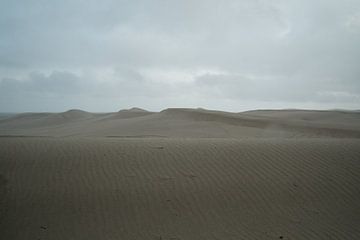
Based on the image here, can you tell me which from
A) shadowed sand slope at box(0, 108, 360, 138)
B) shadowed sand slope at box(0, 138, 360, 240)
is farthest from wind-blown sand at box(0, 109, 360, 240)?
shadowed sand slope at box(0, 108, 360, 138)

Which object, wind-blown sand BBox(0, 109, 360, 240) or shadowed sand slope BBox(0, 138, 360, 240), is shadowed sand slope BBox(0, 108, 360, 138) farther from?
shadowed sand slope BBox(0, 138, 360, 240)

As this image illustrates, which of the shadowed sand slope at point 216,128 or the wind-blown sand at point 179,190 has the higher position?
the shadowed sand slope at point 216,128

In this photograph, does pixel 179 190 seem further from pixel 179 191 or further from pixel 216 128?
pixel 216 128

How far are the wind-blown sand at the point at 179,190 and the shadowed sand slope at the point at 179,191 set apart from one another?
2 centimetres

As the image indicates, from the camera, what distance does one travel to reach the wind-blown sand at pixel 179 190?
15.3ft

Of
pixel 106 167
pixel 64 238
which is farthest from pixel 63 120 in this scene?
pixel 64 238

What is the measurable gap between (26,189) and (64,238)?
1.90 metres

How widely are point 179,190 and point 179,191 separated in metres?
0.03

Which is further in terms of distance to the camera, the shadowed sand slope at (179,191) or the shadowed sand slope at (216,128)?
the shadowed sand slope at (216,128)

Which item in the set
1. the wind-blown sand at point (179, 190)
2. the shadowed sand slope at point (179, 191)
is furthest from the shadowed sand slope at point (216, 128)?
the shadowed sand slope at point (179, 191)

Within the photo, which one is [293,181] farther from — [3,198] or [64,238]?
[3,198]

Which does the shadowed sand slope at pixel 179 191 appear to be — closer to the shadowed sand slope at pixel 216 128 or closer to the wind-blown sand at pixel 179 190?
the wind-blown sand at pixel 179 190

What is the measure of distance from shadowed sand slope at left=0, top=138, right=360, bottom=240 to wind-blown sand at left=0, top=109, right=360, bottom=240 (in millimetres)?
20

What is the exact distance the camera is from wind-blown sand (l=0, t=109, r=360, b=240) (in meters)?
4.67
